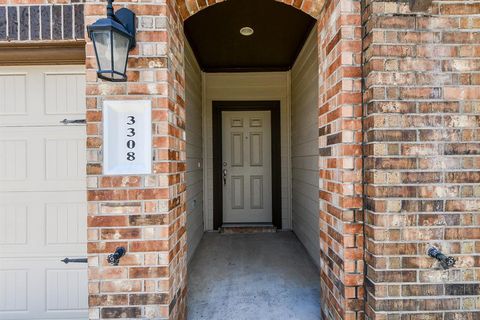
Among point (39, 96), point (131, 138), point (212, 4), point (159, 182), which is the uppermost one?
point (212, 4)

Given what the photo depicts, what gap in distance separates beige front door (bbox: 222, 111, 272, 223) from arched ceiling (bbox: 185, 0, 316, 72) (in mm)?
782

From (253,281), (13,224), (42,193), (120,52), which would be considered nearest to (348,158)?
(120,52)

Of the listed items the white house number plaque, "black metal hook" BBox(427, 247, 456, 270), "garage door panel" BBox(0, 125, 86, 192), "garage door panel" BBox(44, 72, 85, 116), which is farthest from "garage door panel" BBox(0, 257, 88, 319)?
"black metal hook" BBox(427, 247, 456, 270)

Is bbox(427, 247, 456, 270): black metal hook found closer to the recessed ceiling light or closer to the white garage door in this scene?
the white garage door

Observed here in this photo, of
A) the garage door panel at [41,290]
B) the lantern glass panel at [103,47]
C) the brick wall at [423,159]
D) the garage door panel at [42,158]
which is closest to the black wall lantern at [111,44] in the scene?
the lantern glass panel at [103,47]

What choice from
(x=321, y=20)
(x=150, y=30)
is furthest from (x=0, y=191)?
(x=321, y=20)

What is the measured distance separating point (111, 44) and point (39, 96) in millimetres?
1057

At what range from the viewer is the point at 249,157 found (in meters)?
4.60

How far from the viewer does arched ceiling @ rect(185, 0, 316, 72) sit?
9.18 feet

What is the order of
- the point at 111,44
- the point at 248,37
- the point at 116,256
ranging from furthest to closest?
the point at 248,37 → the point at 116,256 → the point at 111,44

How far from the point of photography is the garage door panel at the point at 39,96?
210cm

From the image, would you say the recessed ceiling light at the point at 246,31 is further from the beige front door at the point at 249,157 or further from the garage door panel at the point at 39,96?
the garage door panel at the point at 39,96

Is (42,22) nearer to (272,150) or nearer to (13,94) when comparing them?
(13,94)

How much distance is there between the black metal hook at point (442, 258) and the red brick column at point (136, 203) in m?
1.39
